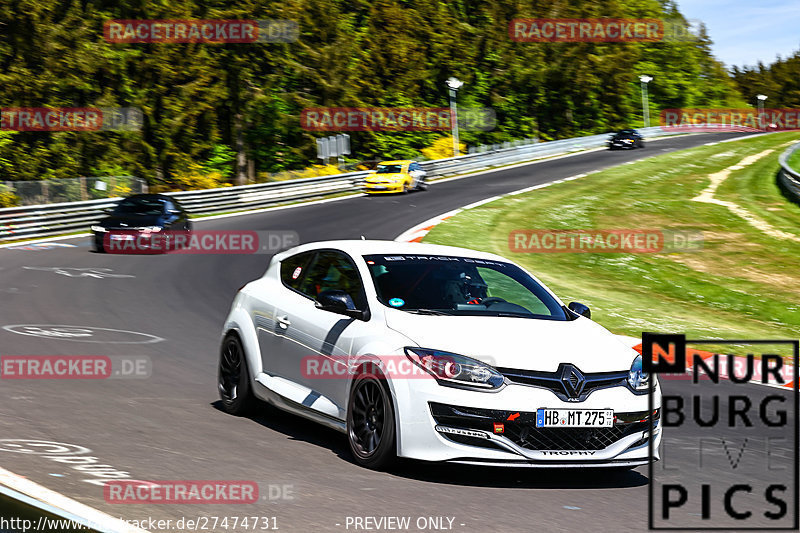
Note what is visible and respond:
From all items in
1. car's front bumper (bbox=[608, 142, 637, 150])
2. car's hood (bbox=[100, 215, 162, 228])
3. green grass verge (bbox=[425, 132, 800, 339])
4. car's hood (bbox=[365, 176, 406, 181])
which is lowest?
green grass verge (bbox=[425, 132, 800, 339])

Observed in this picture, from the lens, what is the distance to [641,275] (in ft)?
67.6

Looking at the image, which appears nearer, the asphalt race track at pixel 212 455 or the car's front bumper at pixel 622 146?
the asphalt race track at pixel 212 455

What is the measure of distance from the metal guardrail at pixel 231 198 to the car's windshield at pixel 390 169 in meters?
1.45

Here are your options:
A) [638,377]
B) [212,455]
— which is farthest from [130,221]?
[638,377]

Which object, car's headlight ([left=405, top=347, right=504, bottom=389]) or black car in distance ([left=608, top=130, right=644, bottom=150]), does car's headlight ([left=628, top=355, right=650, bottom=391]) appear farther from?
black car in distance ([left=608, top=130, right=644, bottom=150])

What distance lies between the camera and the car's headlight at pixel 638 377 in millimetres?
6910

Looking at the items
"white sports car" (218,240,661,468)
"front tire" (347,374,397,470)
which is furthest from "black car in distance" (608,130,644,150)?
"front tire" (347,374,397,470)

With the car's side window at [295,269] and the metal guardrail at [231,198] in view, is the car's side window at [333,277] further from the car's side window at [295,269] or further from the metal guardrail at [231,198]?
the metal guardrail at [231,198]

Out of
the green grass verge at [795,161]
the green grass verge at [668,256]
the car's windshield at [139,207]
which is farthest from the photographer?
the green grass verge at [795,161]

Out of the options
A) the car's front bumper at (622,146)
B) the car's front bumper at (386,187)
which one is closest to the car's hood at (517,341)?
the car's front bumper at (386,187)

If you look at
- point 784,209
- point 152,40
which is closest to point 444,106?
point 152,40

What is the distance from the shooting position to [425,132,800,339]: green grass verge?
1656 centimetres

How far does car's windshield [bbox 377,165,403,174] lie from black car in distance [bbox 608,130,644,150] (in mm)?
25619

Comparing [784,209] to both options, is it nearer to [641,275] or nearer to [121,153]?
[641,275]
